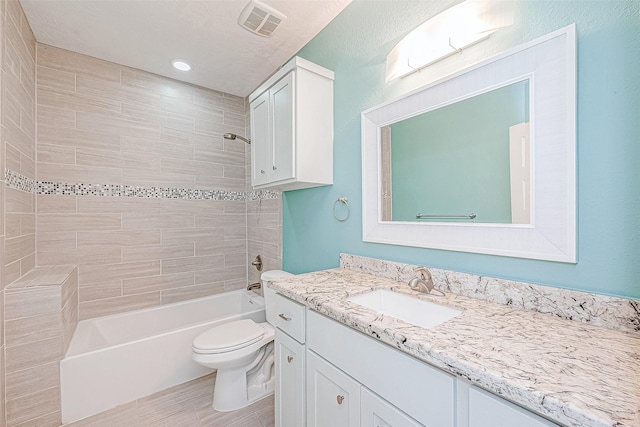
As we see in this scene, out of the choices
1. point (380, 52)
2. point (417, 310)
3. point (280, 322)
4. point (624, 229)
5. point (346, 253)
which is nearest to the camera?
point (624, 229)

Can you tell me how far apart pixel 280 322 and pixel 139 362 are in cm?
126

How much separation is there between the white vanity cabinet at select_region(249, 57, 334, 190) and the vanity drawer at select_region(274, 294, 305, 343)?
0.77 meters

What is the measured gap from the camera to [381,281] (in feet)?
4.43

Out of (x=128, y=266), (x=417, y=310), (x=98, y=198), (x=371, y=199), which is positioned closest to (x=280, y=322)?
(x=417, y=310)

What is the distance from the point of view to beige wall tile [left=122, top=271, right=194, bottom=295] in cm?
229

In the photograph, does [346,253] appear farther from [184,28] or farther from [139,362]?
[184,28]

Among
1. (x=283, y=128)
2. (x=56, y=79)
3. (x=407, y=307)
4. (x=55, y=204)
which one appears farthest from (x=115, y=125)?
(x=407, y=307)

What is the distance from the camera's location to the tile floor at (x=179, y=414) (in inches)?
62.9

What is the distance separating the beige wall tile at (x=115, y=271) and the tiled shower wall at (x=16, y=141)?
1.06ft

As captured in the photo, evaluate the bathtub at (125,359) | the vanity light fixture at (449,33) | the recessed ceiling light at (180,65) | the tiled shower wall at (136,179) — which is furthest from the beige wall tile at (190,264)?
the vanity light fixture at (449,33)

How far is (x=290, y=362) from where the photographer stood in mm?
1240

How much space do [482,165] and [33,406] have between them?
2702 millimetres

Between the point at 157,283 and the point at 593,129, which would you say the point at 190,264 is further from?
the point at 593,129

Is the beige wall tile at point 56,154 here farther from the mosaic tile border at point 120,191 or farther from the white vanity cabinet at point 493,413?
the white vanity cabinet at point 493,413
